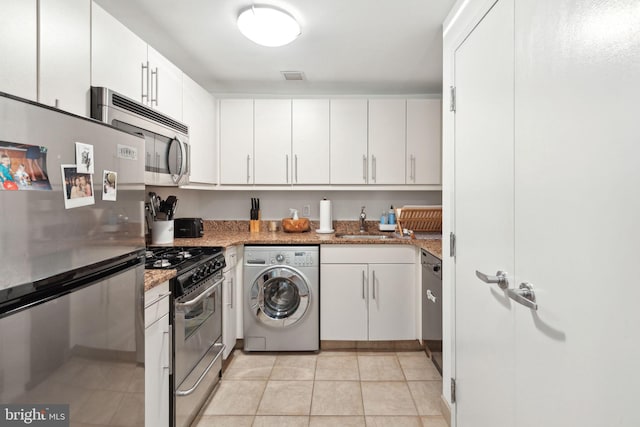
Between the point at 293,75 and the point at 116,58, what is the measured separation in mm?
1599

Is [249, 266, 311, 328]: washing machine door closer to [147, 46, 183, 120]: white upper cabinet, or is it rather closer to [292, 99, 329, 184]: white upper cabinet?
[292, 99, 329, 184]: white upper cabinet

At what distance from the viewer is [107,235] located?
99 centimetres

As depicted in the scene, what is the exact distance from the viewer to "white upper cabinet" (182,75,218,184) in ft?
8.68

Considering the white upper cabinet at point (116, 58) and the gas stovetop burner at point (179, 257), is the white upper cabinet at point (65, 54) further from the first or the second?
the gas stovetop burner at point (179, 257)

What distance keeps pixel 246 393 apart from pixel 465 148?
2054mm

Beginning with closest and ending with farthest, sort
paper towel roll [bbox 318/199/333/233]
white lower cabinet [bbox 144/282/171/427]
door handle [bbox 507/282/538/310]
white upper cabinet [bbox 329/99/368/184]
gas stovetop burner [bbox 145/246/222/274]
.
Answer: door handle [bbox 507/282/538/310] → white lower cabinet [bbox 144/282/171/427] → gas stovetop burner [bbox 145/246/222/274] → white upper cabinet [bbox 329/99/368/184] → paper towel roll [bbox 318/199/333/233]

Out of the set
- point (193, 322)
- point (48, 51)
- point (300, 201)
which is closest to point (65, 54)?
point (48, 51)

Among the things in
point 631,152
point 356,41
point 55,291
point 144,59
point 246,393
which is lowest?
point 246,393

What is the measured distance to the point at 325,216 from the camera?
132 inches

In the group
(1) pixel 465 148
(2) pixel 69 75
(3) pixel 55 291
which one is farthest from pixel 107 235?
(1) pixel 465 148

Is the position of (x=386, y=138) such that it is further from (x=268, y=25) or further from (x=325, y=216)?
(x=268, y=25)

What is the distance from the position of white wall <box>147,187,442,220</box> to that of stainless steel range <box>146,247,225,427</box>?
1.27m

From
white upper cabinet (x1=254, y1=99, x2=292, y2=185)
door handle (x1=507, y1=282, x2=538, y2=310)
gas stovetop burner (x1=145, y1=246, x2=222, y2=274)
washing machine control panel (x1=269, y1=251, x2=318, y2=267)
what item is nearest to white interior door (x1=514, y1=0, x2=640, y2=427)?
door handle (x1=507, y1=282, x2=538, y2=310)

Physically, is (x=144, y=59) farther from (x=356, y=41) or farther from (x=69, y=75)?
(x=356, y=41)
